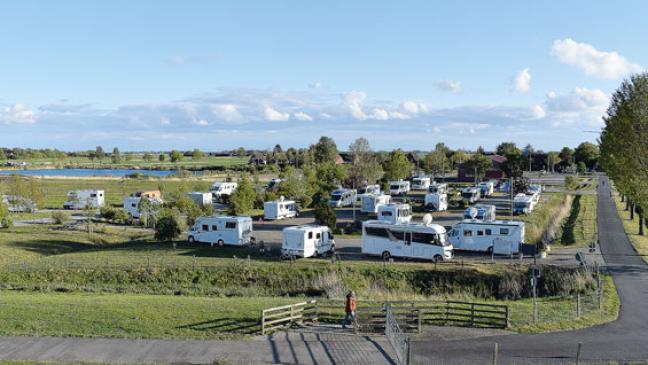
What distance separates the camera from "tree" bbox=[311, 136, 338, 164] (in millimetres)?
113250

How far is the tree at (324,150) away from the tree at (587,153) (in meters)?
64.6

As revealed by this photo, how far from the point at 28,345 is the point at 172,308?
502 centimetres

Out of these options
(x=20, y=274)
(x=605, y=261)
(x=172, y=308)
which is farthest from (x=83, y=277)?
(x=605, y=261)

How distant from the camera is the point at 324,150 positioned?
114625 millimetres

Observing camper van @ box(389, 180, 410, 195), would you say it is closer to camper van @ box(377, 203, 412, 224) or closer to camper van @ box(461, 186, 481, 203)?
camper van @ box(461, 186, 481, 203)

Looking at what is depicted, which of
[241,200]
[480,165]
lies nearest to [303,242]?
[241,200]

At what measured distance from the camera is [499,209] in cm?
5200

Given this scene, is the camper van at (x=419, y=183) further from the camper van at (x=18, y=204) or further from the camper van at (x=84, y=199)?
the camper van at (x=18, y=204)

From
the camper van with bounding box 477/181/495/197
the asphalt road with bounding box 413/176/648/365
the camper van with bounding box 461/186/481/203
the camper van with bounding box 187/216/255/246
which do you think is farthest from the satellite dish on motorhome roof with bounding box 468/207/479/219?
the camper van with bounding box 477/181/495/197

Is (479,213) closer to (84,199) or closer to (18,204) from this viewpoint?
(84,199)

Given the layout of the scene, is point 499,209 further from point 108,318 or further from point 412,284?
point 108,318

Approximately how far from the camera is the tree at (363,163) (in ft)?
236

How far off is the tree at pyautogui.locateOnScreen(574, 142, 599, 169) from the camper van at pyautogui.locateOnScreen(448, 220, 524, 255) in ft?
368

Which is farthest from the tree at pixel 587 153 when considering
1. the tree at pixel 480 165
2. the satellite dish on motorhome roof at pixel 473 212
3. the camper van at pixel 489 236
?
the camper van at pixel 489 236
